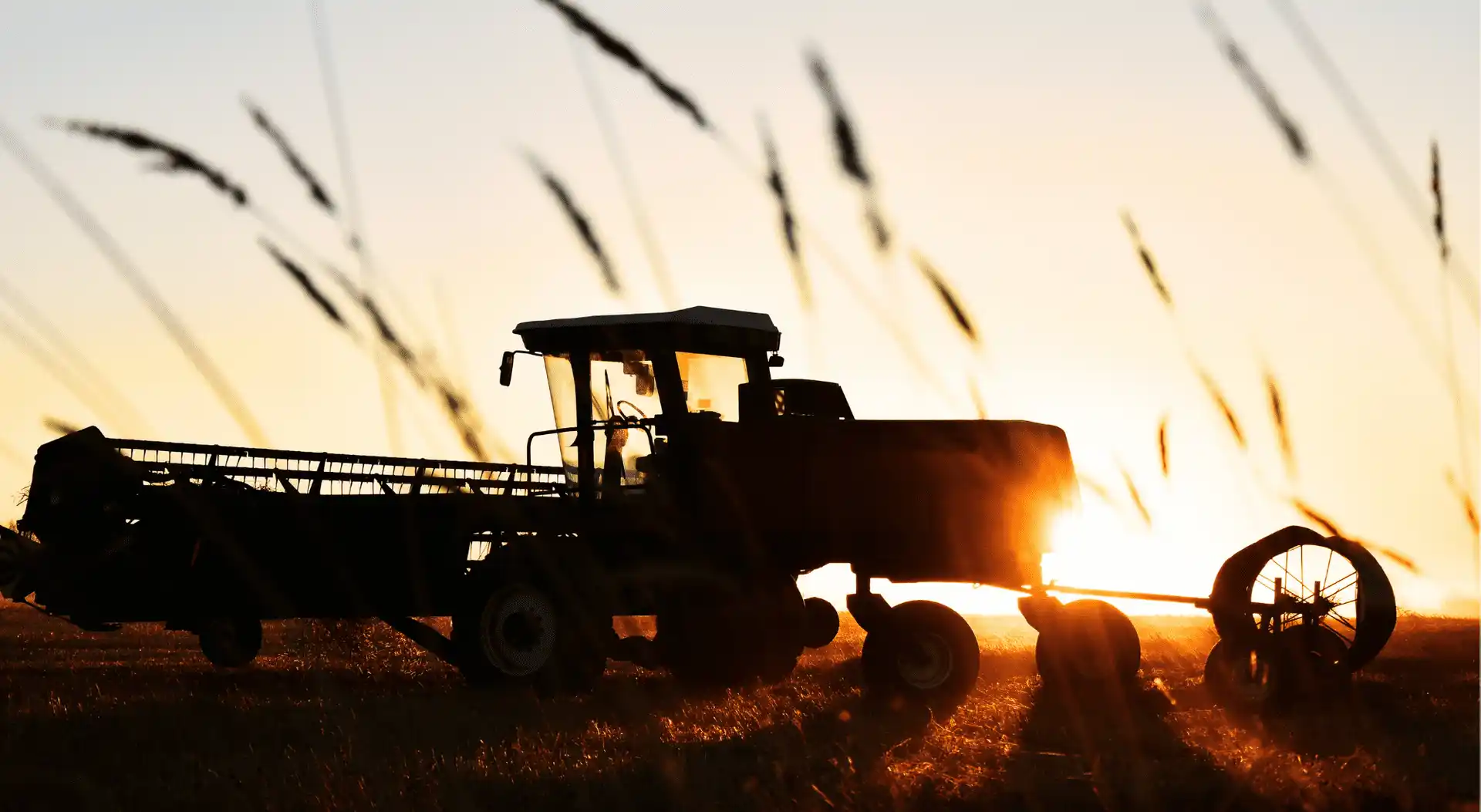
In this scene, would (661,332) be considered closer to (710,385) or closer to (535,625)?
(710,385)

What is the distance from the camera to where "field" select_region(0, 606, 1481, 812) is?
7086 mm

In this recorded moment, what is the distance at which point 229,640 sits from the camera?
53.5ft

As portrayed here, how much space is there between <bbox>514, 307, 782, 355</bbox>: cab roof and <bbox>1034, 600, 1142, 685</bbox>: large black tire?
161 inches

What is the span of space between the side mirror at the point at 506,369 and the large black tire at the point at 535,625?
1.66m

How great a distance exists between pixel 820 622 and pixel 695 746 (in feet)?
20.5

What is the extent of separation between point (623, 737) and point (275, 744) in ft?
7.38

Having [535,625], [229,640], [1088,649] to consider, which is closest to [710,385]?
[535,625]

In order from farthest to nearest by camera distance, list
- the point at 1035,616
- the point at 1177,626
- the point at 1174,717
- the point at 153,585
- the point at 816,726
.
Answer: the point at 1177,626, the point at 153,585, the point at 1035,616, the point at 1174,717, the point at 816,726

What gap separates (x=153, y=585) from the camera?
48.3 feet

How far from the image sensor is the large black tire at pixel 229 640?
16.1 meters

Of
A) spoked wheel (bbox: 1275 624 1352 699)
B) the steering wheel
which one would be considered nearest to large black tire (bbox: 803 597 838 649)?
the steering wheel

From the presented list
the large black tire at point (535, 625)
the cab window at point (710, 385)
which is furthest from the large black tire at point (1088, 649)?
the large black tire at point (535, 625)

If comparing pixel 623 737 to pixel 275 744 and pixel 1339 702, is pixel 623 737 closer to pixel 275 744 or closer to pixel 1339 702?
pixel 275 744

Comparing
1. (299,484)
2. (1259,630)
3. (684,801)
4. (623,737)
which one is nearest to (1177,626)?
(1259,630)
